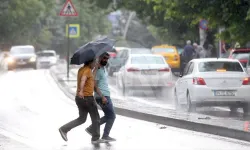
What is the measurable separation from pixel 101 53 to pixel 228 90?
7.35 meters

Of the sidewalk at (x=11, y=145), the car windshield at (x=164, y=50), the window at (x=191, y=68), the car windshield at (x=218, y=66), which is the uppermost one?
the car windshield at (x=218, y=66)

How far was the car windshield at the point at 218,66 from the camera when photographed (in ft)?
68.2

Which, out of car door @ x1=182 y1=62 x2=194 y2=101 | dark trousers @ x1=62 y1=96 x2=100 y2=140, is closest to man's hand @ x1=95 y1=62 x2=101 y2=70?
dark trousers @ x1=62 y1=96 x2=100 y2=140

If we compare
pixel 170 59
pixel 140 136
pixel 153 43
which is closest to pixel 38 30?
pixel 153 43

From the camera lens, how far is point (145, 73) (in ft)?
99.2

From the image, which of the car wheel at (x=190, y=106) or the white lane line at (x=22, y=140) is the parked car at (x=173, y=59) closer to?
the car wheel at (x=190, y=106)

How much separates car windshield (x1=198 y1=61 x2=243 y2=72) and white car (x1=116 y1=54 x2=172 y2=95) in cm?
925

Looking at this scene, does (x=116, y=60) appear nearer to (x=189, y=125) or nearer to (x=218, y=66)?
(x=218, y=66)

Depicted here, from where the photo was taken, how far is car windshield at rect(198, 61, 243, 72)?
68.2ft

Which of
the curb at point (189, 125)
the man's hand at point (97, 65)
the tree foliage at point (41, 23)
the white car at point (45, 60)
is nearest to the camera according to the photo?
the man's hand at point (97, 65)

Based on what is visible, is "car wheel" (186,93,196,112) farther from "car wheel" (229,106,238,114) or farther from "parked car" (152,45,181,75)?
"parked car" (152,45,181,75)

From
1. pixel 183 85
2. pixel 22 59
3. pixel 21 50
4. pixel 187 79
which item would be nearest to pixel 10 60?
pixel 22 59

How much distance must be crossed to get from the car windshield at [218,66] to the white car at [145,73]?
9252mm

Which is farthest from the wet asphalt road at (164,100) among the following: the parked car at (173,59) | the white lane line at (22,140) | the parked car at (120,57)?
the parked car at (173,59)
